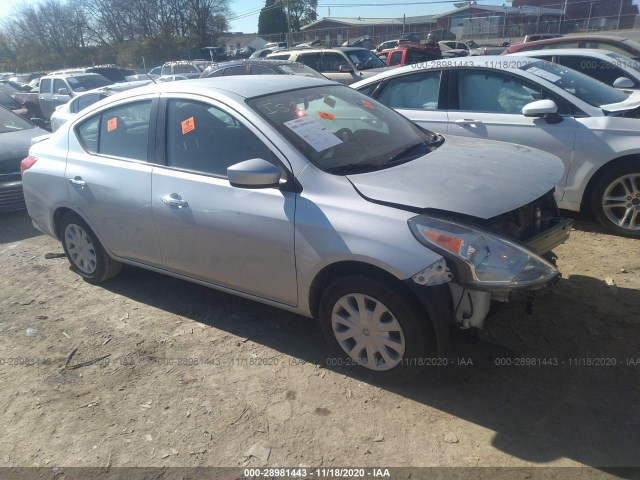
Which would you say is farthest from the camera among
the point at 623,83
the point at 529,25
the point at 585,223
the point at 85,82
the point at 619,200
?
the point at 529,25

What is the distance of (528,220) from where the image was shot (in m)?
3.11

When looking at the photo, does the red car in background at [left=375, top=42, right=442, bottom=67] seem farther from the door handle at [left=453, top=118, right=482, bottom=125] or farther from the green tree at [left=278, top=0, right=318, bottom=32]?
the green tree at [left=278, top=0, right=318, bottom=32]

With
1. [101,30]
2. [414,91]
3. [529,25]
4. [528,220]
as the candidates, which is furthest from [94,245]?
[101,30]

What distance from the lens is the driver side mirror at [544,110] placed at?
4.78m

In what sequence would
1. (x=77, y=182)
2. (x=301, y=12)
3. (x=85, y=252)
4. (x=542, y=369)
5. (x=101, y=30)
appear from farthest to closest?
1. (x=301, y=12)
2. (x=101, y=30)
3. (x=85, y=252)
4. (x=77, y=182)
5. (x=542, y=369)

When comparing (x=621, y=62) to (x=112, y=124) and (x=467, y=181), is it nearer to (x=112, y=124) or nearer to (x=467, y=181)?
(x=467, y=181)

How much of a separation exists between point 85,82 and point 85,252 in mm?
13587

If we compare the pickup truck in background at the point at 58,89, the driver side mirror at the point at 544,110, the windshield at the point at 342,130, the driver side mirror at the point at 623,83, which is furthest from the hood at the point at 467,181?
the pickup truck in background at the point at 58,89

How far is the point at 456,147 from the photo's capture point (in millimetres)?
3656

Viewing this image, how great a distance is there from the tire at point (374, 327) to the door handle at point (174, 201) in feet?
3.97

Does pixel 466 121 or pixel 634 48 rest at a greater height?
pixel 634 48

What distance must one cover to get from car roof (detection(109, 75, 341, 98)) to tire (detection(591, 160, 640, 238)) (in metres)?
2.71

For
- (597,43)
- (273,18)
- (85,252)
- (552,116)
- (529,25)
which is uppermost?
(273,18)

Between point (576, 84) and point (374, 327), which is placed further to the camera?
point (576, 84)
